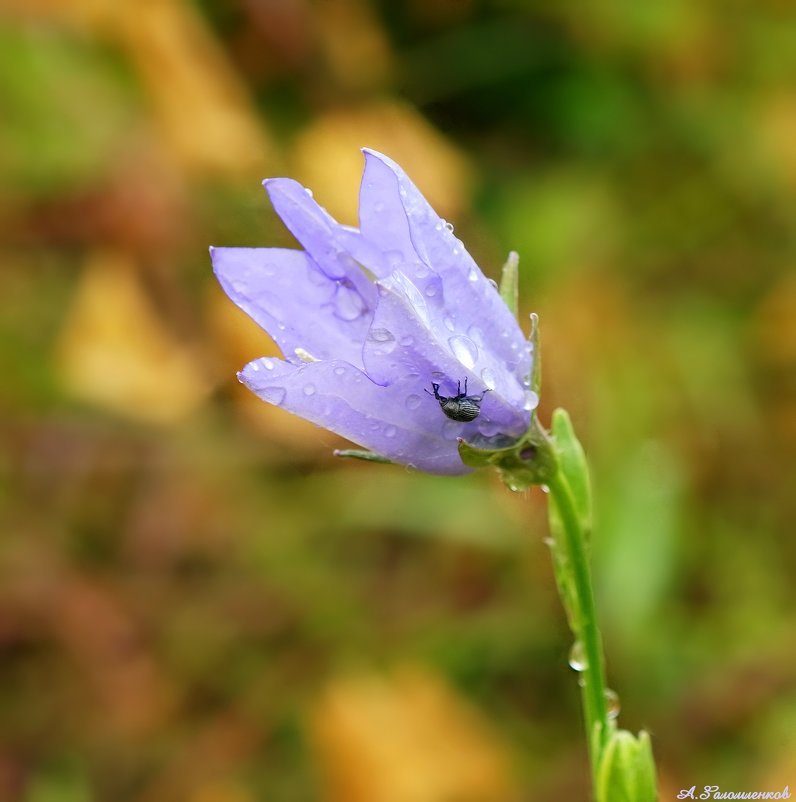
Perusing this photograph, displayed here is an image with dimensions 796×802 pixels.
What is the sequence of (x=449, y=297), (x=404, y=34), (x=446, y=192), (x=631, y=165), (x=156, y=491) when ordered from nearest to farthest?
1. (x=449, y=297)
2. (x=156, y=491)
3. (x=446, y=192)
4. (x=631, y=165)
5. (x=404, y=34)

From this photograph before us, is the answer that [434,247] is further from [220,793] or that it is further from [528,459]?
[220,793]

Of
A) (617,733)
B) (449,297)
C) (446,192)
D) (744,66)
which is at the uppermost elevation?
(744,66)

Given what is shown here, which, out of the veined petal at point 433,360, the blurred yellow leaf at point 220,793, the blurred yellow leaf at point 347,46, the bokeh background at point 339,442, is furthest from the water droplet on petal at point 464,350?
the blurred yellow leaf at point 347,46

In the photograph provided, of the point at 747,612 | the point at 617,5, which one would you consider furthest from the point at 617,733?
the point at 617,5

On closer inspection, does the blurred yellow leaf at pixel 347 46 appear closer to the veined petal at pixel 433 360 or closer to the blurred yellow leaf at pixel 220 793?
the blurred yellow leaf at pixel 220 793

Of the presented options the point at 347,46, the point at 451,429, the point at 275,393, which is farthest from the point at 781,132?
the point at 275,393

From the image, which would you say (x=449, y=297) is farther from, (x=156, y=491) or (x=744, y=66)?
(x=744, y=66)
